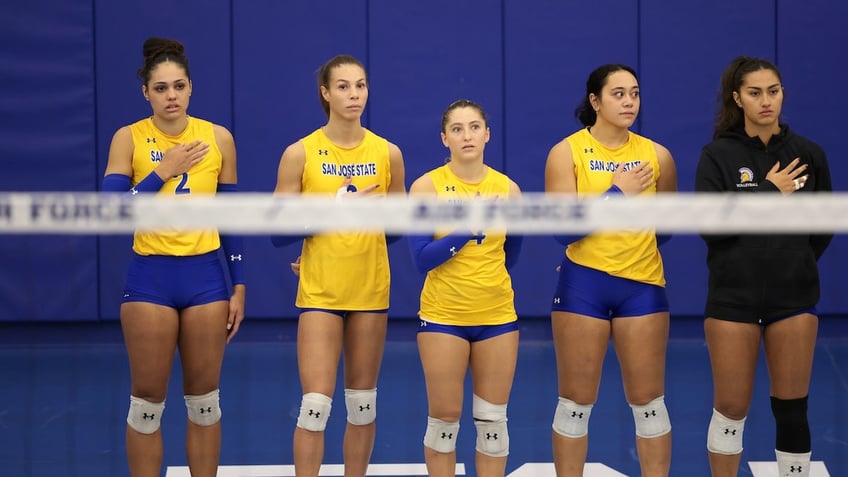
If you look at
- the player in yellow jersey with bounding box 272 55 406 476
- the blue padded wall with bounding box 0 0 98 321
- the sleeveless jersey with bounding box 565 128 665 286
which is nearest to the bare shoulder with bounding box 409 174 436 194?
the player in yellow jersey with bounding box 272 55 406 476

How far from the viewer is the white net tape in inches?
145

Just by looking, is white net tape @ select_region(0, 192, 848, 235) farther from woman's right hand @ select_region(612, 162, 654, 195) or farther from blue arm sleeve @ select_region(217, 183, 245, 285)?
blue arm sleeve @ select_region(217, 183, 245, 285)

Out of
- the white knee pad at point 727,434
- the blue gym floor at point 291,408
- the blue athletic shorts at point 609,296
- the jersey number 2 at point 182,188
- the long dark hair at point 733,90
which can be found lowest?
the blue gym floor at point 291,408

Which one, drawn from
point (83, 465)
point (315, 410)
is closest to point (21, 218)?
point (315, 410)

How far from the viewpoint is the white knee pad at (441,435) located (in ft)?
15.6

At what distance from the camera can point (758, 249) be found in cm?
474

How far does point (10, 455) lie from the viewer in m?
6.16

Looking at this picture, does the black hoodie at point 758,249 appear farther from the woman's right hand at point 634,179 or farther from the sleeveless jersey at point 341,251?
the sleeveless jersey at point 341,251

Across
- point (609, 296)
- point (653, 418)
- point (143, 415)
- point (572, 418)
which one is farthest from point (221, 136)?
point (653, 418)

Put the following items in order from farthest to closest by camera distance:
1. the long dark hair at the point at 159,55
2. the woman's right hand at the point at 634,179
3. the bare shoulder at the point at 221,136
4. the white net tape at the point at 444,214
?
the bare shoulder at the point at 221,136
the long dark hair at the point at 159,55
the woman's right hand at the point at 634,179
the white net tape at the point at 444,214

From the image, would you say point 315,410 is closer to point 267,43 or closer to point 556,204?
point 556,204

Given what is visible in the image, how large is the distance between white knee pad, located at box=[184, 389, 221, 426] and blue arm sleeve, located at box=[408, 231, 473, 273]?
1125mm

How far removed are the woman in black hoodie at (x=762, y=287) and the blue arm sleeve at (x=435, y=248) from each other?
110 centimetres

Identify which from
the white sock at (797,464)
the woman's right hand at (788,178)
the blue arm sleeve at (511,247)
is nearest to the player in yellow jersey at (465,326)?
the blue arm sleeve at (511,247)
